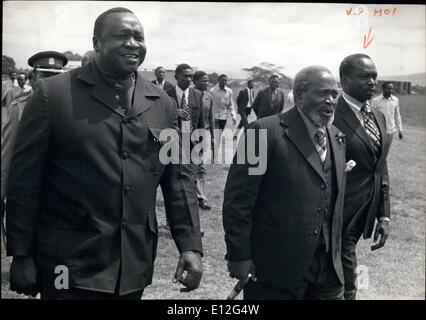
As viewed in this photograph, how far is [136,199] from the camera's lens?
2580mm

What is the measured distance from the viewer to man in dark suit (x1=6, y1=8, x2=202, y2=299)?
2.42 meters

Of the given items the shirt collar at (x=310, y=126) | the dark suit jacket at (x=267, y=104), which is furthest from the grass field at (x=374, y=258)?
the dark suit jacket at (x=267, y=104)

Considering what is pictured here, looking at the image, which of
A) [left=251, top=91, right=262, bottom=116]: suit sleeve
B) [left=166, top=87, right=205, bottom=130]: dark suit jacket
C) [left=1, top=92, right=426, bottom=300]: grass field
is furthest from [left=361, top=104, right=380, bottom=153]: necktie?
[left=251, top=91, right=262, bottom=116]: suit sleeve

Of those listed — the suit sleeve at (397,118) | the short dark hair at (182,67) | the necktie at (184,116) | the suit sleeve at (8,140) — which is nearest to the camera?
the suit sleeve at (8,140)

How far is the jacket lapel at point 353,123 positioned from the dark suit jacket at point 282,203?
793mm

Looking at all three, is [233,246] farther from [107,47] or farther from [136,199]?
[107,47]

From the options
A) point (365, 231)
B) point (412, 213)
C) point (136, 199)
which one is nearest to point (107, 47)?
point (136, 199)

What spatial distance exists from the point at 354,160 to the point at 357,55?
30.5 inches

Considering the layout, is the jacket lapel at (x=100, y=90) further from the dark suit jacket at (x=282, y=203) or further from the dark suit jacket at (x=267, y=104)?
the dark suit jacket at (x=267, y=104)

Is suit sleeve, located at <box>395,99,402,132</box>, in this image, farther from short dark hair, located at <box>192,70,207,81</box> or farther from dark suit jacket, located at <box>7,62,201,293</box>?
dark suit jacket, located at <box>7,62,201,293</box>

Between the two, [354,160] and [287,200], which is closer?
[287,200]

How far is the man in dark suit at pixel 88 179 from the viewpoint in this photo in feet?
7.93

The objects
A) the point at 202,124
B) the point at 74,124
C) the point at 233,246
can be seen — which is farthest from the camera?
the point at 202,124

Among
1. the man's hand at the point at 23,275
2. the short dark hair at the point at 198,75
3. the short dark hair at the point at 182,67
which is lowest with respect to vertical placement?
the man's hand at the point at 23,275
